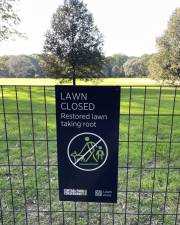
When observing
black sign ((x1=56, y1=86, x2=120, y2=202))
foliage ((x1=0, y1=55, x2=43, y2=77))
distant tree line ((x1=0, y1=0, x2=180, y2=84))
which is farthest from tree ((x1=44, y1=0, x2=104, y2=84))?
black sign ((x1=56, y1=86, x2=120, y2=202))

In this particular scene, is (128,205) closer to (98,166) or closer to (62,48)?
(98,166)

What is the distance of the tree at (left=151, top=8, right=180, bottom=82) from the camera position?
26469mm

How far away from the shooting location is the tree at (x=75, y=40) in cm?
2666

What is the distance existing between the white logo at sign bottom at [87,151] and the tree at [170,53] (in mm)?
25490

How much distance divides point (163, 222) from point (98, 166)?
1.17m

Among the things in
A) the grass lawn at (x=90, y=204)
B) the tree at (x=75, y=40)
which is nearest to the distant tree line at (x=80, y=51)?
the tree at (x=75, y=40)

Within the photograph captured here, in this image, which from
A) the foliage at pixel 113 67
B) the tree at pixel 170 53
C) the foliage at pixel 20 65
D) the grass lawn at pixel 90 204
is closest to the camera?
the grass lawn at pixel 90 204

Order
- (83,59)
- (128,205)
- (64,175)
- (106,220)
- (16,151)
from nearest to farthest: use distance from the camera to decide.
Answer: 1. (64,175)
2. (106,220)
3. (128,205)
4. (16,151)
5. (83,59)

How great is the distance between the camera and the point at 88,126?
7.09 ft

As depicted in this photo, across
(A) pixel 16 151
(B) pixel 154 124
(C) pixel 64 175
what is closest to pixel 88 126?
(C) pixel 64 175

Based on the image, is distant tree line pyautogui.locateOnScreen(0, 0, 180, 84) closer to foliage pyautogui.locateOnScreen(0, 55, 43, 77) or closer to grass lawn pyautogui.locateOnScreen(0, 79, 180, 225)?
foliage pyautogui.locateOnScreen(0, 55, 43, 77)

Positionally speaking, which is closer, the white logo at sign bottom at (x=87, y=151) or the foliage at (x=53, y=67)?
the white logo at sign bottom at (x=87, y=151)

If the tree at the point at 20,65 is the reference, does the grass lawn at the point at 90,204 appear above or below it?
below

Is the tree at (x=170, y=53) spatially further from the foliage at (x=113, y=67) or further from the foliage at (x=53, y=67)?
the foliage at (x=53, y=67)
